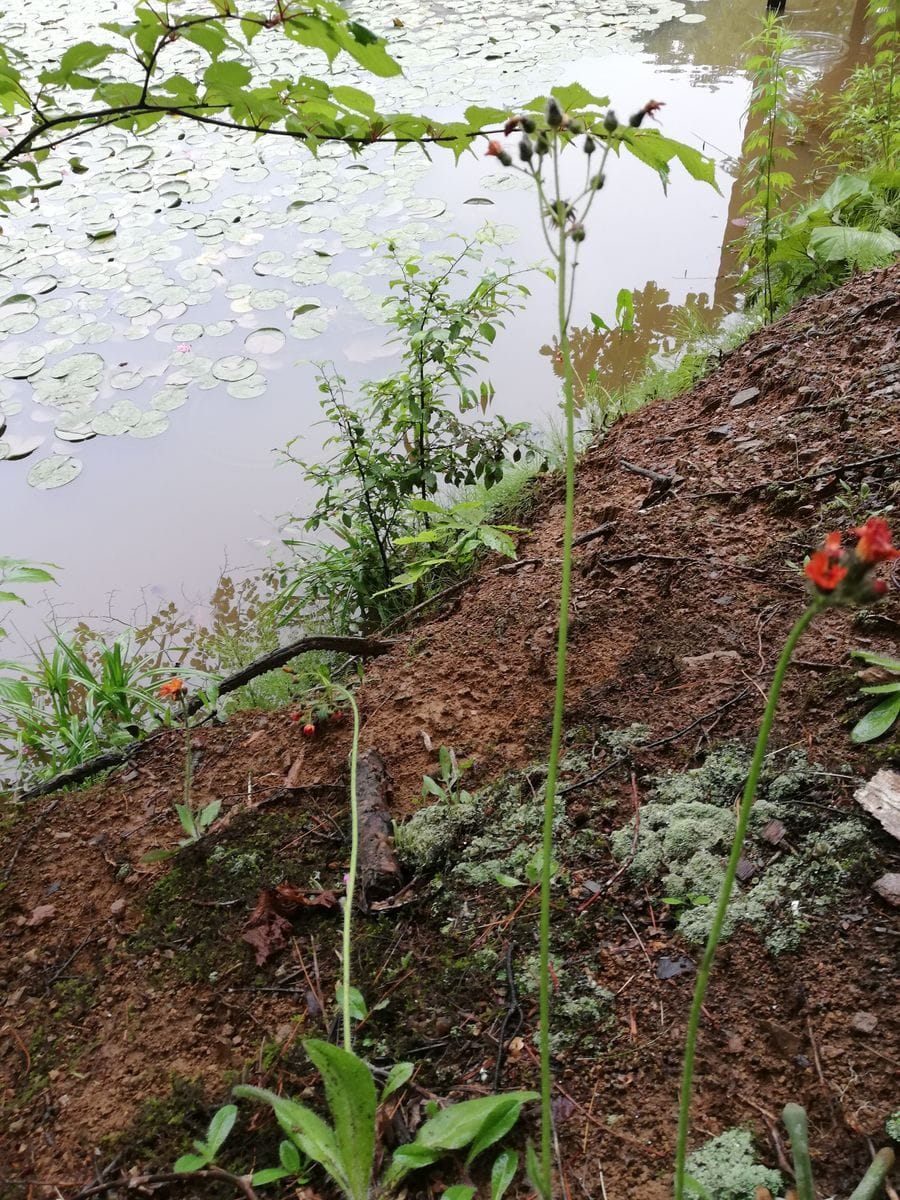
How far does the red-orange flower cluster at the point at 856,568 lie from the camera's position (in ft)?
1.61

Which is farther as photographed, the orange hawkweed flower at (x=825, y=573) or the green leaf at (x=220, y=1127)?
the green leaf at (x=220, y=1127)

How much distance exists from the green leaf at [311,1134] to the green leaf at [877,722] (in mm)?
951

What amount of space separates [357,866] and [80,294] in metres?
4.67

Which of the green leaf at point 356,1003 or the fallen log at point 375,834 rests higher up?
the green leaf at point 356,1003

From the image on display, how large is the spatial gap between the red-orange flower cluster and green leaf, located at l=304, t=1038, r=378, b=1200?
2.47 ft

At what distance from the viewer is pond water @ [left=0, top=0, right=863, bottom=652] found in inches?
146

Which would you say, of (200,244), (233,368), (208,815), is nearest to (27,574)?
(208,815)

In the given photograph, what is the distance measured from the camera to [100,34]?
694 centimetres

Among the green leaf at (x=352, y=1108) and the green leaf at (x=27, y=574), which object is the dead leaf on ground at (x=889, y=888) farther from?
the green leaf at (x=27, y=574)

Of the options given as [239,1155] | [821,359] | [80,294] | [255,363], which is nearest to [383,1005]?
[239,1155]

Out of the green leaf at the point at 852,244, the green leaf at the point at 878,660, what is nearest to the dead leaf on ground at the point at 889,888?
the green leaf at the point at 878,660

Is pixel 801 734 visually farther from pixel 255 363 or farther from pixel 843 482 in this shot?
pixel 255 363

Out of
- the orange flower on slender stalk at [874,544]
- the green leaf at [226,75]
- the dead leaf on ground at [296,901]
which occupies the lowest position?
the dead leaf on ground at [296,901]

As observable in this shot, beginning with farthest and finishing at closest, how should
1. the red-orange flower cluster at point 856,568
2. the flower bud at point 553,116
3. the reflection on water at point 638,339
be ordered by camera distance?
the reflection on water at point 638,339
the flower bud at point 553,116
the red-orange flower cluster at point 856,568
